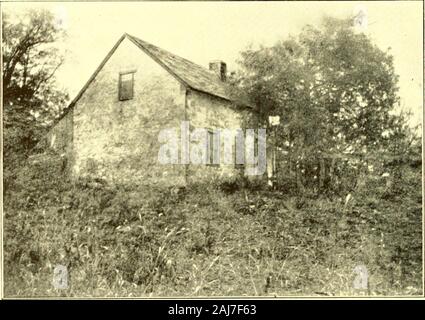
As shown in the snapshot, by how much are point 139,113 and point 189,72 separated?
73 centimetres

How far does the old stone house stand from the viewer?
17.9 feet

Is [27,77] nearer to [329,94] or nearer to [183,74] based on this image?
[183,74]

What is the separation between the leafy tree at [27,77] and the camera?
5.48 meters

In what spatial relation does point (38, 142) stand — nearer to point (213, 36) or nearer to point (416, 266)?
point (213, 36)

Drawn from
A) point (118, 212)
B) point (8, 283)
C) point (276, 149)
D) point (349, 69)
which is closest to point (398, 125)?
point (349, 69)

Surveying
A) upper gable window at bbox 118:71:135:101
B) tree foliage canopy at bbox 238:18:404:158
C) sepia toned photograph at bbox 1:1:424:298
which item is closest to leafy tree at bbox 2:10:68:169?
sepia toned photograph at bbox 1:1:424:298

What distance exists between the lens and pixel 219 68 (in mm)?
5473

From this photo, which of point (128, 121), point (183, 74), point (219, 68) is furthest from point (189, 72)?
point (128, 121)

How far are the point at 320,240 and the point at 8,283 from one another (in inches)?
133

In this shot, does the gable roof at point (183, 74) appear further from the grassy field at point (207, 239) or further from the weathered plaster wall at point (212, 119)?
the grassy field at point (207, 239)

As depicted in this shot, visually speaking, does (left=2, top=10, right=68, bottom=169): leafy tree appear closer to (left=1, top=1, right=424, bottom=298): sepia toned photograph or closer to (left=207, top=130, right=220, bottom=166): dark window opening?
(left=1, top=1, right=424, bottom=298): sepia toned photograph

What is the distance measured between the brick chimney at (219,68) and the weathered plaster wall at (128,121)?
529mm

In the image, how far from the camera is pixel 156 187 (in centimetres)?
546

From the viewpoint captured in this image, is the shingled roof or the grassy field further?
the shingled roof
